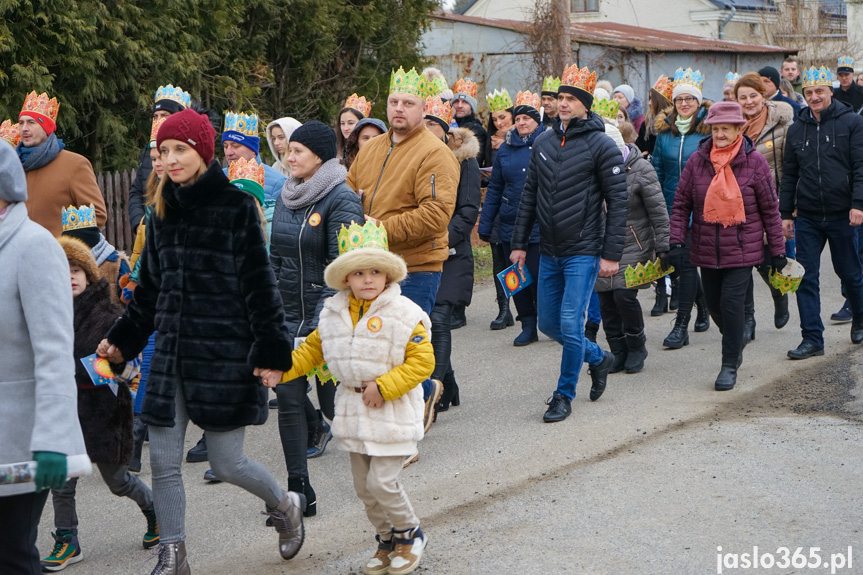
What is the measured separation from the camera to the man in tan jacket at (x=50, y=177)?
7195 mm

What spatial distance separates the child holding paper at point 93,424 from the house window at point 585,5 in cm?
4167

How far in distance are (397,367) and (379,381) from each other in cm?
11

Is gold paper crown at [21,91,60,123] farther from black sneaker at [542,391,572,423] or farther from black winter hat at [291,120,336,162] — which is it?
black sneaker at [542,391,572,423]

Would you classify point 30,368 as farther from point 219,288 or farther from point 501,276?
point 501,276

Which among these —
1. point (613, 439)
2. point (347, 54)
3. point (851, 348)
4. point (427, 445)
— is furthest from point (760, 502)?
point (347, 54)

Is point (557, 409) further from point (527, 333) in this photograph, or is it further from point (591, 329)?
point (527, 333)

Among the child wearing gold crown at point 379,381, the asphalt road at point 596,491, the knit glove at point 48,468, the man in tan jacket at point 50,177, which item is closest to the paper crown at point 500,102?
the asphalt road at point 596,491

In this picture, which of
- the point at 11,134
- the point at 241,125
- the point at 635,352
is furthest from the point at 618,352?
the point at 11,134

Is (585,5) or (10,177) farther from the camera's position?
(585,5)

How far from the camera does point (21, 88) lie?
10156 mm

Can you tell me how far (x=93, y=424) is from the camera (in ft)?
16.1

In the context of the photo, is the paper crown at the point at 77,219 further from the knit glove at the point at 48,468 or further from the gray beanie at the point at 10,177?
the knit glove at the point at 48,468

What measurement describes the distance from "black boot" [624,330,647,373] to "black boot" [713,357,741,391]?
0.73m

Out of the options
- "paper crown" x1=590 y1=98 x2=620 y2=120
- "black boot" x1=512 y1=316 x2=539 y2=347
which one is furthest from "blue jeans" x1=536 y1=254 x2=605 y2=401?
"black boot" x1=512 y1=316 x2=539 y2=347
